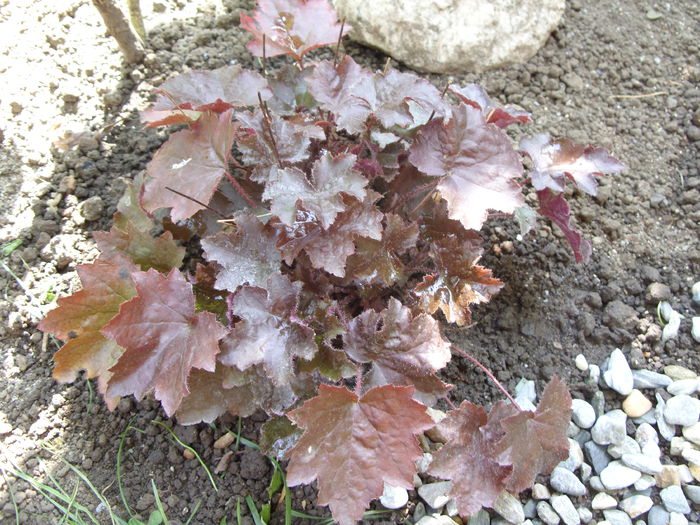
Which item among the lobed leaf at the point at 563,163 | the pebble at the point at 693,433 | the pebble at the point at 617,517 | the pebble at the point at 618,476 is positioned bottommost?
the pebble at the point at 617,517

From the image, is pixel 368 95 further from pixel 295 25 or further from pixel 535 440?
pixel 535 440

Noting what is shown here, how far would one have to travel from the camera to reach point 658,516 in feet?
5.61

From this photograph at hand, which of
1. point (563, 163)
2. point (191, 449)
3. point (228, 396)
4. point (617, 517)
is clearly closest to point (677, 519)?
point (617, 517)

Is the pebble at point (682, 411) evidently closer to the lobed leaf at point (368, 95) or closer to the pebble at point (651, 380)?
the pebble at point (651, 380)

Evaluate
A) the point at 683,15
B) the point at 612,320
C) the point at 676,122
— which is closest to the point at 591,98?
the point at 676,122

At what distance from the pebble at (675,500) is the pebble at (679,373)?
0.37 meters

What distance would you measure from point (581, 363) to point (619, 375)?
122 mm

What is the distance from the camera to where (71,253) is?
206cm

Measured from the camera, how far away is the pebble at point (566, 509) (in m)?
1.70

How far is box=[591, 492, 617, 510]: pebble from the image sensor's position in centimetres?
172

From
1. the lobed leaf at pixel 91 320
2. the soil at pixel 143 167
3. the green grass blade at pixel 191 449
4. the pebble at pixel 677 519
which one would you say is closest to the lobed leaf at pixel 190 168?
the lobed leaf at pixel 91 320

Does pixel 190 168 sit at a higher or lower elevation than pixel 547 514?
higher

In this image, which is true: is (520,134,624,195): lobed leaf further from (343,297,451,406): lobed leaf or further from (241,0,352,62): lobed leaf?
(241,0,352,62): lobed leaf

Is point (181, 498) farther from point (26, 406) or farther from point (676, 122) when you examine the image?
point (676, 122)
